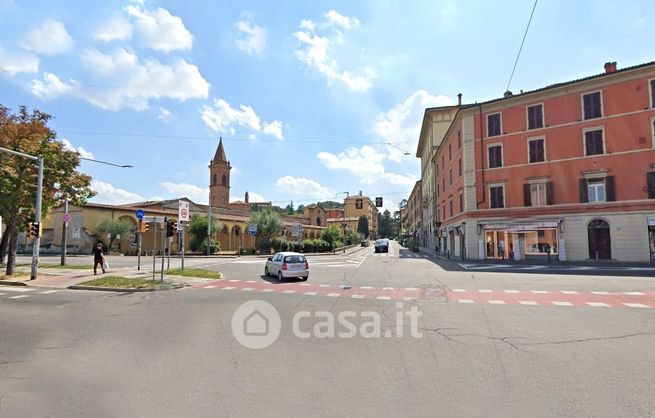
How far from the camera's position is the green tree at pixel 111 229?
44.0 m

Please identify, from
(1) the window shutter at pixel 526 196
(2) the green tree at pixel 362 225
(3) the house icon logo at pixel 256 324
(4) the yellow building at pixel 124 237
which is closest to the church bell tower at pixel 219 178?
(4) the yellow building at pixel 124 237

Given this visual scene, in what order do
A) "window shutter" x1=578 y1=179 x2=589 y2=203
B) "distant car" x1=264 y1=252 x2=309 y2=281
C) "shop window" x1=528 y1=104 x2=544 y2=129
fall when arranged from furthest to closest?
"shop window" x1=528 y1=104 x2=544 y2=129 → "window shutter" x1=578 y1=179 x2=589 y2=203 → "distant car" x1=264 y1=252 x2=309 y2=281

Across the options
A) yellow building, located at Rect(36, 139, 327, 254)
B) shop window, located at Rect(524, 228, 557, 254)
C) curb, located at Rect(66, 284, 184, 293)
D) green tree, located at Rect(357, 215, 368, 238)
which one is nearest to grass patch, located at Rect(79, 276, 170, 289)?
curb, located at Rect(66, 284, 184, 293)

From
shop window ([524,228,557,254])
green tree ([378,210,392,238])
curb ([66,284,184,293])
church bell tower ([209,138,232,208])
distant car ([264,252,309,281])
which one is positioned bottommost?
curb ([66,284,184,293])

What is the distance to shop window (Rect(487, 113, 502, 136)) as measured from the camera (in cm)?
3144

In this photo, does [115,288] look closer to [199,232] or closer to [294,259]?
[294,259]

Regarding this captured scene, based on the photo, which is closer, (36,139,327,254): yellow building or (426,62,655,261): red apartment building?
(426,62,655,261): red apartment building

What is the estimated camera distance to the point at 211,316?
9344 mm

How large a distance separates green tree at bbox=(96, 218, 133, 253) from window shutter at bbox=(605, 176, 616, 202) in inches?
1875

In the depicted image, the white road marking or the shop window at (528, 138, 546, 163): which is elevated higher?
the shop window at (528, 138, 546, 163)

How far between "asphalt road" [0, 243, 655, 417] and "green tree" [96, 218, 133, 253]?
120 feet

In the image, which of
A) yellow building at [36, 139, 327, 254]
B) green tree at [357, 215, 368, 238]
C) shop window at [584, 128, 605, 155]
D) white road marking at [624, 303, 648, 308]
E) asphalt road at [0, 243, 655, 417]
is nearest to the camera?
asphalt road at [0, 243, 655, 417]

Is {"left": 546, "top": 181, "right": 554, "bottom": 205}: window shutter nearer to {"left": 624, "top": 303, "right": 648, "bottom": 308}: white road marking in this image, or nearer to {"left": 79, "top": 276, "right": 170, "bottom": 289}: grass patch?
{"left": 624, "top": 303, "right": 648, "bottom": 308}: white road marking

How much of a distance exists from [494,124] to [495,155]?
2.68m
